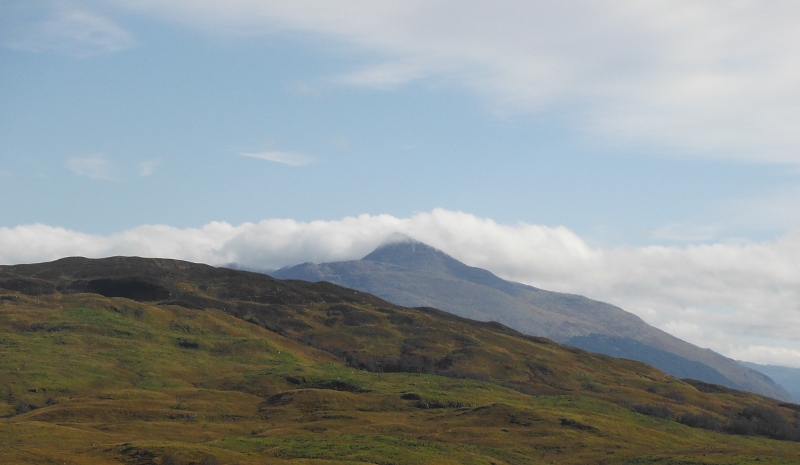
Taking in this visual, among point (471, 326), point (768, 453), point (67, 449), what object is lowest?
point (67, 449)

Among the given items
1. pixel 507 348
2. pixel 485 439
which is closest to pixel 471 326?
pixel 507 348

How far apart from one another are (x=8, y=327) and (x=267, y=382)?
44294mm

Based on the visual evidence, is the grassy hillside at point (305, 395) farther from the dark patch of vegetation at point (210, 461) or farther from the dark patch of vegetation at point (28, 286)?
the dark patch of vegetation at point (28, 286)

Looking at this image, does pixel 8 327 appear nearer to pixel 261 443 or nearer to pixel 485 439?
pixel 261 443

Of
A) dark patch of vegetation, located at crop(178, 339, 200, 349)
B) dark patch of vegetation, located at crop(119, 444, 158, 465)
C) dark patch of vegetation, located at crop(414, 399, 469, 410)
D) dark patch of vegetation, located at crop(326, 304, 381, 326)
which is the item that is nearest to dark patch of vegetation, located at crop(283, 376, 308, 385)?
dark patch of vegetation, located at crop(414, 399, 469, 410)

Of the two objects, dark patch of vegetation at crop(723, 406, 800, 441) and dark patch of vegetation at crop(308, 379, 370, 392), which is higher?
dark patch of vegetation at crop(723, 406, 800, 441)

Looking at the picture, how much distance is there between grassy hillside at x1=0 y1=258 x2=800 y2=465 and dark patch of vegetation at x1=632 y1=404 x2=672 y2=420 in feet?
0.98

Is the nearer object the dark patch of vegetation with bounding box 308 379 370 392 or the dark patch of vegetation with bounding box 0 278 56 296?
the dark patch of vegetation with bounding box 308 379 370 392

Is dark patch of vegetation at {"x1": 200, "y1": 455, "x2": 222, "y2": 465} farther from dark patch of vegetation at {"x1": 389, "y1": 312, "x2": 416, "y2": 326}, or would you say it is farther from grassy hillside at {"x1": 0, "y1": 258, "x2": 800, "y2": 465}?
dark patch of vegetation at {"x1": 389, "y1": 312, "x2": 416, "y2": 326}

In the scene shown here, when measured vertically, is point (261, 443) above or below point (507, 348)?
below

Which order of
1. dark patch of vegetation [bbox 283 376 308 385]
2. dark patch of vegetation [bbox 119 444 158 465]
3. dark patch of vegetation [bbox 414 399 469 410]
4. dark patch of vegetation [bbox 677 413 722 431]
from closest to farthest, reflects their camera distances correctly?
dark patch of vegetation [bbox 119 444 158 465]
dark patch of vegetation [bbox 414 399 469 410]
dark patch of vegetation [bbox 677 413 722 431]
dark patch of vegetation [bbox 283 376 308 385]

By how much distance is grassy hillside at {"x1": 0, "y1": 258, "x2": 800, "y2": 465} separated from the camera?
72.4 metres

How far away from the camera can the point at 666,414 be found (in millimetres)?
114312

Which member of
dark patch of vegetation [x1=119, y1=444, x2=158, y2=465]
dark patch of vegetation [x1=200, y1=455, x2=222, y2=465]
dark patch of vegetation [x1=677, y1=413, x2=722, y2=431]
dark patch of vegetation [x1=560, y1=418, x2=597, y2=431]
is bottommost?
dark patch of vegetation [x1=119, y1=444, x2=158, y2=465]
